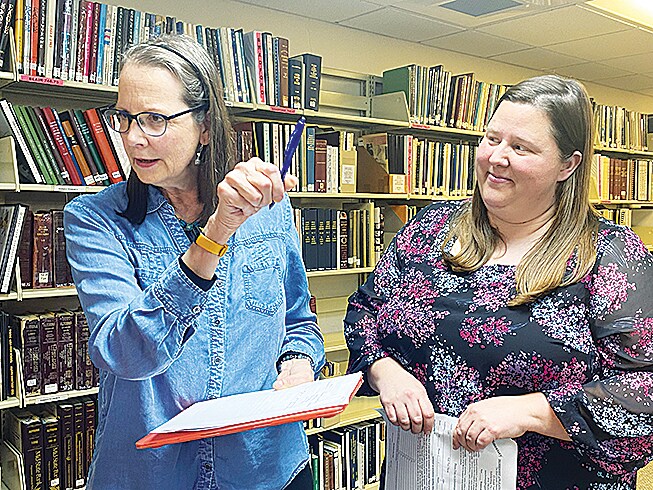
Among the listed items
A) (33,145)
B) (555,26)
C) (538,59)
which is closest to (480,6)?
(555,26)

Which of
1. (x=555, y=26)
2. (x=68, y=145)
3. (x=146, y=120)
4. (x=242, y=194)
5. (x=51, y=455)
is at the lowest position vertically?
(x=51, y=455)

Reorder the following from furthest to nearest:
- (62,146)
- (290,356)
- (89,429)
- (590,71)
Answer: (590,71) < (89,429) < (62,146) < (290,356)

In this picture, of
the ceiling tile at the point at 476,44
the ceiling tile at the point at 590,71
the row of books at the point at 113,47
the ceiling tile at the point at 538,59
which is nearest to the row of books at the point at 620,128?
the ceiling tile at the point at 590,71

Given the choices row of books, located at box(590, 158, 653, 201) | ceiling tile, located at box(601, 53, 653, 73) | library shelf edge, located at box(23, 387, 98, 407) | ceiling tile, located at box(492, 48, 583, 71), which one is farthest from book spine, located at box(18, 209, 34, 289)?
ceiling tile, located at box(601, 53, 653, 73)

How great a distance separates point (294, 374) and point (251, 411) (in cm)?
21

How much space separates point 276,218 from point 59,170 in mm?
1336

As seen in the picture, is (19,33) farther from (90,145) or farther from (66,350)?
(66,350)

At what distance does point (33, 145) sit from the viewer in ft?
7.41

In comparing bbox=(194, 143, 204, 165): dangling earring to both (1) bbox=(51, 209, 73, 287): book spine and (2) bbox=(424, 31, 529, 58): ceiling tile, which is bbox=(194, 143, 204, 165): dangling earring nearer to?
(1) bbox=(51, 209, 73, 287): book spine

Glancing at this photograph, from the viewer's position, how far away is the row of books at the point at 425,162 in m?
3.46

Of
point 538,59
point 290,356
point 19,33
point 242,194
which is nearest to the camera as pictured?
point 242,194

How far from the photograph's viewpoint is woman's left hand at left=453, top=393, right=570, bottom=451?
1187mm

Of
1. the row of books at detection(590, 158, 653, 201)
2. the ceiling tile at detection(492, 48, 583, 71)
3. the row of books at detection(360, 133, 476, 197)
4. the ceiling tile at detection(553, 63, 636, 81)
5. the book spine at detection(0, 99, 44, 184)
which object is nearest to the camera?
the book spine at detection(0, 99, 44, 184)

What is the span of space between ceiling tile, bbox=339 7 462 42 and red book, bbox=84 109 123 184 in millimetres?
1678
